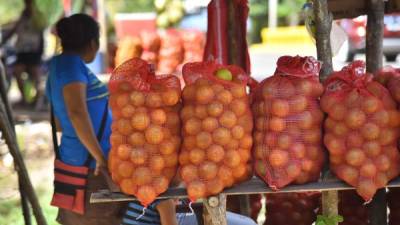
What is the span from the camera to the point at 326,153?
2244mm

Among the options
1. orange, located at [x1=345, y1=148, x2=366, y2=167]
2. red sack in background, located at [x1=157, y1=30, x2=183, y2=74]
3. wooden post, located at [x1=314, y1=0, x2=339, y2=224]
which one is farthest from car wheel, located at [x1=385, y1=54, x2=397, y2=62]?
orange, located at [x1=345, y1=148, x2=366, y2=167]

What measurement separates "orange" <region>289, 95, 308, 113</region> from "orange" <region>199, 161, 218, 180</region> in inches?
13.2

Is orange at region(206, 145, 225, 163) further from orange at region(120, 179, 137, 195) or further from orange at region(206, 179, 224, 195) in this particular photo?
orange at region(120, 179, 137, 195)

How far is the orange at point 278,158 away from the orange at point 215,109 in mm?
235

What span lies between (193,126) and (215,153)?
0.12 m

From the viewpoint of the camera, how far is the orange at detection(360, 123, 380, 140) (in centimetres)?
212

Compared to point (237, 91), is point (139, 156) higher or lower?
lower

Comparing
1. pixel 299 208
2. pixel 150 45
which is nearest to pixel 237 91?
pixel 299 208

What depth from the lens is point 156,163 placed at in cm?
214

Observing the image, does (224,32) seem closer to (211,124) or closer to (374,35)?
(374,35)

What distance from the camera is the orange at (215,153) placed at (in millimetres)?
2107

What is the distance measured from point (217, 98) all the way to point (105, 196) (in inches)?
20.8

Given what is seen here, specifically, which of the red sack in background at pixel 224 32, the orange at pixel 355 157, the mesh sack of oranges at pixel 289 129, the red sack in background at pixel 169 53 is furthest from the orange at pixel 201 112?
the red sack in background at pixel 169 53

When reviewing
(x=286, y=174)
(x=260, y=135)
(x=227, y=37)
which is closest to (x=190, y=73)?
(x=260, y=135)
